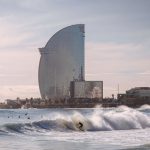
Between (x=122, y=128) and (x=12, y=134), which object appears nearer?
(x=12, y=134)

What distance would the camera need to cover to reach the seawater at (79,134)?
28188 millimetres

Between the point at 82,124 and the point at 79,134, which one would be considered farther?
the point at 82,124

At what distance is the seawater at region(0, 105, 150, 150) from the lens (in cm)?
2819

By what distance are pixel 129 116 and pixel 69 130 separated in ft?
45.4

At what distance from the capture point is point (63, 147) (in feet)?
89.4

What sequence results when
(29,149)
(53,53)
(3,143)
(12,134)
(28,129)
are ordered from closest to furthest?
Result: (29,149)
(3,143)
(12,134)
(28,129)
(53,53)

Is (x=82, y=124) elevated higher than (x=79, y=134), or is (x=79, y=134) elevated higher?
(x=82, y=124)

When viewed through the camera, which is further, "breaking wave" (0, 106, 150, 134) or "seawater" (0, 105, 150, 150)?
"breaking wave" (0, 106, 150, 134)

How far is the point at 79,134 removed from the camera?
3856 cm

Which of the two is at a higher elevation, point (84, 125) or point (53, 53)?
point (53, 53)

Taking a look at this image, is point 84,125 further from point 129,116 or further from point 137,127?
point 129,116

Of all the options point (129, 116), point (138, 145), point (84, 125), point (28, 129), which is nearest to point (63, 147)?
point (138, 145)

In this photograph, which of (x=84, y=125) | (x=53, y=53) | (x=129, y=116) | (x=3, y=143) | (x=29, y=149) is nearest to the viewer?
(x=29, y=149)

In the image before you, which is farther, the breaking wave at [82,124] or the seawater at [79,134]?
the breaking wave at [82,124]
